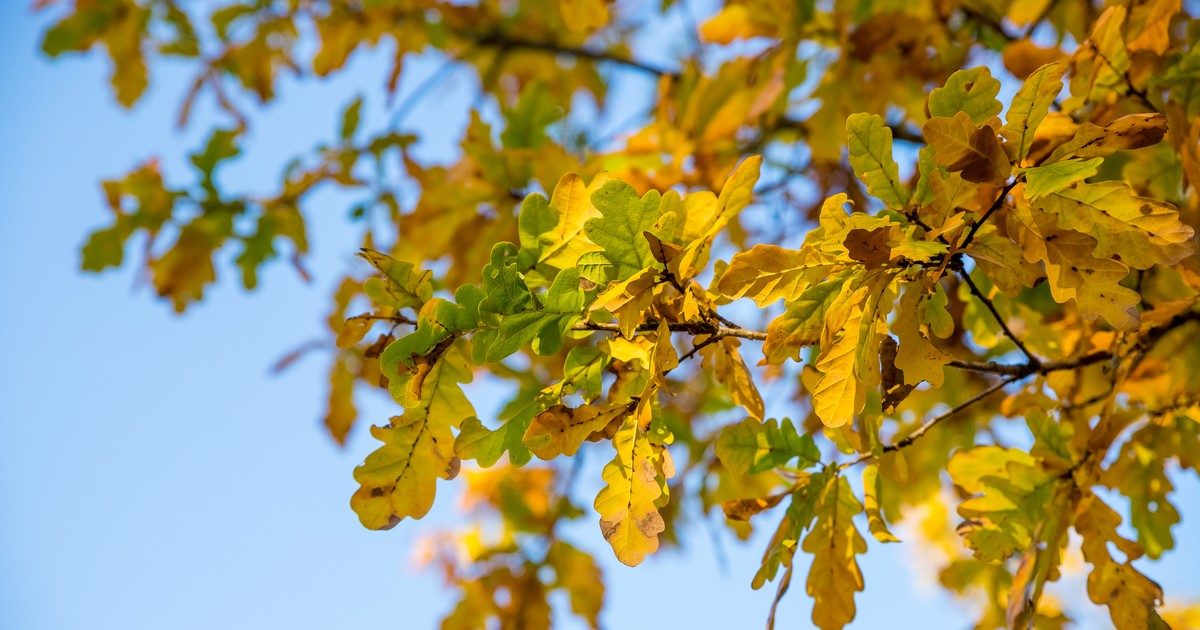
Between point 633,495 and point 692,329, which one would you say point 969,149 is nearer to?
point 692,329

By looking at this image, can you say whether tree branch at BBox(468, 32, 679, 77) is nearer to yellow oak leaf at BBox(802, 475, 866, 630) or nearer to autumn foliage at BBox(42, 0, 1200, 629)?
autumn foliage at BBox(42, 0, 1200, 629)

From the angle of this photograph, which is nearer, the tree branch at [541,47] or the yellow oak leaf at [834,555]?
the yellow oak leaf at [834,555]

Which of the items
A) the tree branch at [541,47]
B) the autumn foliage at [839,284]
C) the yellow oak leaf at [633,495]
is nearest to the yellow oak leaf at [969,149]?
the autumn foliage at [839,284]

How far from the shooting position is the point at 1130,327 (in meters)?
0.71

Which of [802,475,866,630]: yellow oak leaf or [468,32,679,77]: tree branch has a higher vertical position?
[468,32,679,77]: tree branch

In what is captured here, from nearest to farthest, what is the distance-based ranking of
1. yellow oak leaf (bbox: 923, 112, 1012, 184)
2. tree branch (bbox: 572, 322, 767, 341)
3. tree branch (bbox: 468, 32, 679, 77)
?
yellow oak leaf (bbox: 923, 112, 1012, 184), tree branch (bbox: 572, 322, 767, 341), tree branch (bbox: 468, 32, 679, 77)

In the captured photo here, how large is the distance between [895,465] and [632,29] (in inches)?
92.7

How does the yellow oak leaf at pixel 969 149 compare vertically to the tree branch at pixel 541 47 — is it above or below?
below

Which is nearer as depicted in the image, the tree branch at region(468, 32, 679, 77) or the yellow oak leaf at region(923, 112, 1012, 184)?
the yellow oak leaf at region(923, 112, 1012, 184)

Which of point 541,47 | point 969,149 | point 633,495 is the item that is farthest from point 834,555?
point 541,47

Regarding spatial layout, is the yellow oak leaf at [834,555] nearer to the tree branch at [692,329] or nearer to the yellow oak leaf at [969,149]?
the tree branch at [692,329]

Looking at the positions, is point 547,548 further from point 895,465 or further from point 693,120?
point 895,465

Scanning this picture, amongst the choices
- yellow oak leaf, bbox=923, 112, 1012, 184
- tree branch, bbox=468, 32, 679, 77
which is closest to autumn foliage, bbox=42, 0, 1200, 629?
yellow oak leaf, bbox=923, 112, 1012, 184

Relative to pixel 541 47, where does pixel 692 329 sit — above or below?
below
